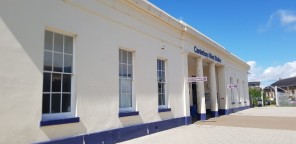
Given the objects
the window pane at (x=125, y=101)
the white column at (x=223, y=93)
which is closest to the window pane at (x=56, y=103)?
the window pane at (x=125, y=101)

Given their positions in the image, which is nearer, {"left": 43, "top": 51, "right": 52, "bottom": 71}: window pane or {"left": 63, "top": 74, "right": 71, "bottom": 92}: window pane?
{"left": 43, "top": 51, "right": 52, "bottom": 71}: window pane

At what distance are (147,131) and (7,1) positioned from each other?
6.45 meters

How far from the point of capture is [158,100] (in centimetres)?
1141

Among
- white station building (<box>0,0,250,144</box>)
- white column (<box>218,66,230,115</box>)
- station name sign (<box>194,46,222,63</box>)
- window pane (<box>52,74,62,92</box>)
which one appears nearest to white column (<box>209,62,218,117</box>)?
station name sign (<box>194,46,222,63</box>)

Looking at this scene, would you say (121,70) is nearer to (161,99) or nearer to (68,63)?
(68,63)

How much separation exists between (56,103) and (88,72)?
1304mm

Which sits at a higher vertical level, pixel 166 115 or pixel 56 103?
pixel 56 103

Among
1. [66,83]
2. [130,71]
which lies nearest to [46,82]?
[66,83]

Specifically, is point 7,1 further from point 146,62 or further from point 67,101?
point 146,62

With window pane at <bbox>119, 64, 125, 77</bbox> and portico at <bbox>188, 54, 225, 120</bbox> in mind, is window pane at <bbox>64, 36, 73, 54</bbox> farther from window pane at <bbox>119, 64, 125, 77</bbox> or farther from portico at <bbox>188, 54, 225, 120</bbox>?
portico at <bbox>188, 54, 225, 120</bbox>

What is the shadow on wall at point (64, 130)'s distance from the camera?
6.32 metres

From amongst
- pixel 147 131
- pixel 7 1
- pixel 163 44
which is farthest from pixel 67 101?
pixel 163 44

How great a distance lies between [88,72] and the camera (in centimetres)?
767

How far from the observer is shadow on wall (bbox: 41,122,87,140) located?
20.7ft
